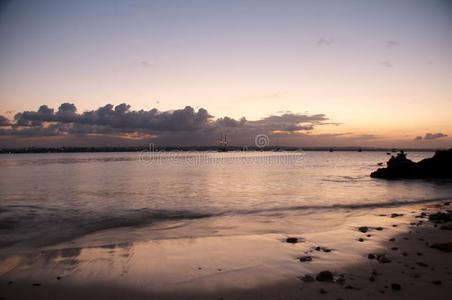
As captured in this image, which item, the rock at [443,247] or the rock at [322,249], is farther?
the rock at [322,249]

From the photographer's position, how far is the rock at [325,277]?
802 centimetres

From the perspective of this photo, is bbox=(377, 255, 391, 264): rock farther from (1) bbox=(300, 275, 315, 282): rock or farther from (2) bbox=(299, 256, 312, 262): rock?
(1) bbox=(300, 275, 315, 282): rock

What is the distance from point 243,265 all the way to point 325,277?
7.90 ft

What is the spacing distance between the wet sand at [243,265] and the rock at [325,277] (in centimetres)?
2

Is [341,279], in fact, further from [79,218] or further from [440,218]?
[79,218]

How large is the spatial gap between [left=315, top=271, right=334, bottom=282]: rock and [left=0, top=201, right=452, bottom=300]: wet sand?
2 centimetres

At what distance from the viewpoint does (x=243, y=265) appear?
9625mm

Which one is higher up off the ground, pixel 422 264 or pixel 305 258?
pixel 422 264

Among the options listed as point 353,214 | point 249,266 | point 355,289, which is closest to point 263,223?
point 353,214

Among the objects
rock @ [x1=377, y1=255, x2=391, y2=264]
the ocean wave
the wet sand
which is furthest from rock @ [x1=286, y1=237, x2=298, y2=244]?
the ocean wave

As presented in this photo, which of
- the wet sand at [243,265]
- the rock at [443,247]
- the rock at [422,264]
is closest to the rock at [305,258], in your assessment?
the wet sand at [243,265]

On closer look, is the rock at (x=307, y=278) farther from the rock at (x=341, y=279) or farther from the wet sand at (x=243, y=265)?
→ the rock at (x=341, y=279)

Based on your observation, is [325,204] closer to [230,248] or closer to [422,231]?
[422,231]

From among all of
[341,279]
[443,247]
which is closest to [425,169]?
[443,247]
